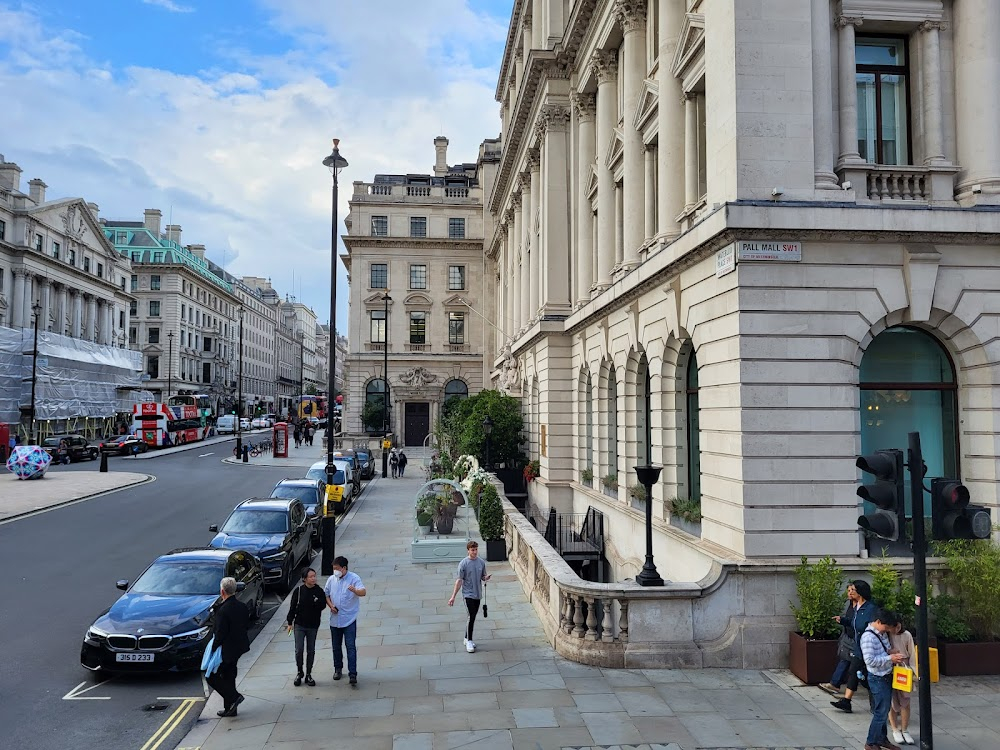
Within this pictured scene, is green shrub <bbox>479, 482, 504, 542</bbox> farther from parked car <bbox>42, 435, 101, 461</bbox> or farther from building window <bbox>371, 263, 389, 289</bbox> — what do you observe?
building window <bbox>371, 263, 389, 289</bbox>

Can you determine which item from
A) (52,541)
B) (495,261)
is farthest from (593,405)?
(495,261)

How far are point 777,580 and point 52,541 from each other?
19.5m

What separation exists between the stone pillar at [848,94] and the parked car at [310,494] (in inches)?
637

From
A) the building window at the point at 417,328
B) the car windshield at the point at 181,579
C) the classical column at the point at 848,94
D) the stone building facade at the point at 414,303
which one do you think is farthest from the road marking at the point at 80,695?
the building window at the point at 417,328

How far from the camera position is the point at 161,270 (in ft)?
314

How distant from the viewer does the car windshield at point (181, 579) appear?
37.7 feet

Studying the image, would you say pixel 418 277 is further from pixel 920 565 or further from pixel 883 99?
pixel 920 565

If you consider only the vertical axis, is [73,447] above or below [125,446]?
above

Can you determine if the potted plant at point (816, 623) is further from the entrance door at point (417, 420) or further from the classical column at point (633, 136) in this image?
Answer: the entrance door at point (417, 420)

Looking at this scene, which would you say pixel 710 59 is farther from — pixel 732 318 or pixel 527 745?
pixel 527 745

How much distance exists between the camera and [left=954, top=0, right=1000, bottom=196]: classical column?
11.1 meters

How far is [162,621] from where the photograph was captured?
10.4 meters

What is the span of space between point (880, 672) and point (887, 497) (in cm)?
229

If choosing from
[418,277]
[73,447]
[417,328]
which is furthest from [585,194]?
[73,447]
